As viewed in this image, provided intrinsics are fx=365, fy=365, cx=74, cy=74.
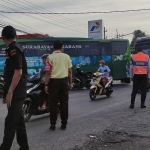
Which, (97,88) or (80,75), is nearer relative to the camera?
(97,88)

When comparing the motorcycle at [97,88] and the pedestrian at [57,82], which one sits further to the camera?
the motorcycle at [97,88]

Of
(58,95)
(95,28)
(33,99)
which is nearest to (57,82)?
(58,95)

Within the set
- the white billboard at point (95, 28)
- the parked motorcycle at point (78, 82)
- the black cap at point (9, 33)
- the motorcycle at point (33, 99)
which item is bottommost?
the parked motorcycle at point (78, 82)

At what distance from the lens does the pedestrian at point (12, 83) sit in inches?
187

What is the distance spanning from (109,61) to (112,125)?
616 inches

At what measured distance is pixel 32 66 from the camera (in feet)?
66.9

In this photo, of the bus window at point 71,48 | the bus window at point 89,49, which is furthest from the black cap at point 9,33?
the bus window at point 89,49

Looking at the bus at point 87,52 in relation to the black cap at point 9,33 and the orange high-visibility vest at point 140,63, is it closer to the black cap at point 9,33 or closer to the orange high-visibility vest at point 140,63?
the orange high-visibility vest at point 140,63

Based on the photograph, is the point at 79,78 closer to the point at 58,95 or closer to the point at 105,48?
the point at 105,48

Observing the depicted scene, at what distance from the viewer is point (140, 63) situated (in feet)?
33.3

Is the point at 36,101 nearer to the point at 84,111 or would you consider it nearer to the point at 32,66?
the point at 84,111

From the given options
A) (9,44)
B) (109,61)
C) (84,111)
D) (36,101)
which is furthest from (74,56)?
(9,44)

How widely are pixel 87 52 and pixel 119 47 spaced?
2.48 metres

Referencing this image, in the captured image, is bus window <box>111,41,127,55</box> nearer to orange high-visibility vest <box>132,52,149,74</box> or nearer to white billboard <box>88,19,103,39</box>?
orange high-visibility vest <box>132,52,149,74</box>
